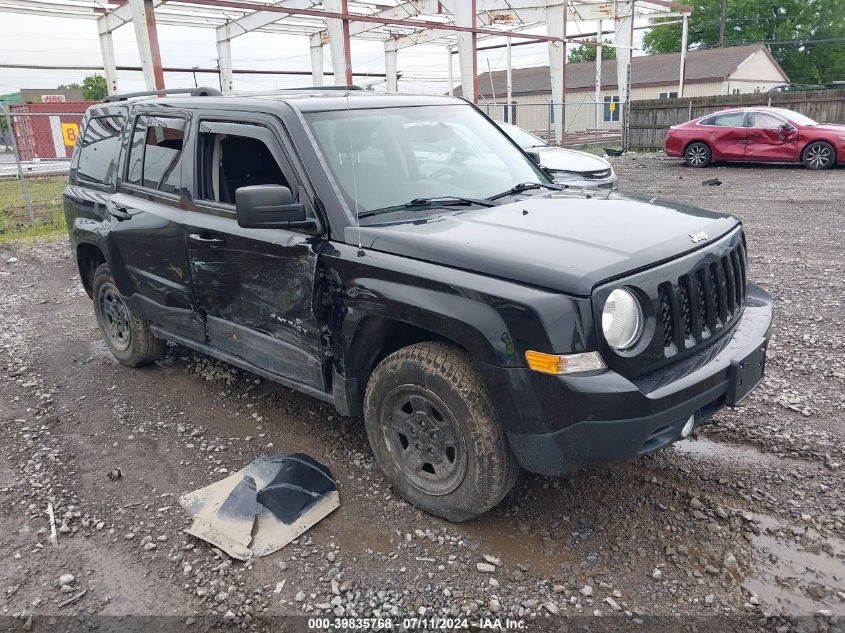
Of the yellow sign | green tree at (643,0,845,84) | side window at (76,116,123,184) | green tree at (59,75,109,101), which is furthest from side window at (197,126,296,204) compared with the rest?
green tree at (59,75,109,101)

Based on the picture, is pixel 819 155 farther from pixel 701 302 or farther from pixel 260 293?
pixel 260 293

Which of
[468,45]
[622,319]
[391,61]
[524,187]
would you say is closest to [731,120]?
[468,45]

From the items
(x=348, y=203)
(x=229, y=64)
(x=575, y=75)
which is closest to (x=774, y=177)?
(x=348, y=203)

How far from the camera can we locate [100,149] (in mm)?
5344

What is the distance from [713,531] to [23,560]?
327cm

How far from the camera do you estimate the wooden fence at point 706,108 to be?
71.0 feet

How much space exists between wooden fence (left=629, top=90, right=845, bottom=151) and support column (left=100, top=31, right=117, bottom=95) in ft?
57.4

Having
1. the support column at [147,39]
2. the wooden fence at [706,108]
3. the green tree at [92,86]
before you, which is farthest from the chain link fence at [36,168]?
the green tree at [92,86]

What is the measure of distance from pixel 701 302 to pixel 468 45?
20796 millimetres

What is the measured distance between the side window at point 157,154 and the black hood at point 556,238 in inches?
68.0

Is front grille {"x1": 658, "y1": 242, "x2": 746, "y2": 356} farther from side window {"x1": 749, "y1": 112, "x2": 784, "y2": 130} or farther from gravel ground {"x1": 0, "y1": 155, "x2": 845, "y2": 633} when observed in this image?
side window {"x1": 749, "y1": 112, "x2": 784, "y2": 130}

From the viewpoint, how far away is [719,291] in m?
3.24

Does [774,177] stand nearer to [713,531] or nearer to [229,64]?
[713,531]

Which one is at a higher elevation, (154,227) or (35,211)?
(154,227)
